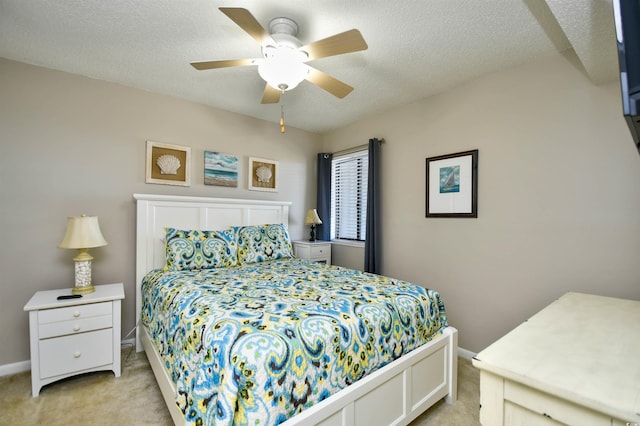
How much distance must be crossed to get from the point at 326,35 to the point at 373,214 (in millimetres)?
1929

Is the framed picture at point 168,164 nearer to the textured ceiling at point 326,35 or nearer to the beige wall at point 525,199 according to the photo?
the textured ceiling at point 326,35

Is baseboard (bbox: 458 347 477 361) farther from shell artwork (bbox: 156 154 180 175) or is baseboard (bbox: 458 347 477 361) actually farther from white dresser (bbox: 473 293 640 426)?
shell artwork (bbox: 156 154 180 175)

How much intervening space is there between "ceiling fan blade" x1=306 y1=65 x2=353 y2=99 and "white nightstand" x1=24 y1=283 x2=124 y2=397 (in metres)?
2.22

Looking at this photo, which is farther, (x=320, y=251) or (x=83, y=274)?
(x=320, y=251)

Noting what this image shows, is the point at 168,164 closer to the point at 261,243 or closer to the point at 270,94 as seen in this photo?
the point at 261,243

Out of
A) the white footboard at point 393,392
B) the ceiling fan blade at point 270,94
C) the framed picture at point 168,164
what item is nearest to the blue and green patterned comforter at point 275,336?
the white footboard at point 393,392

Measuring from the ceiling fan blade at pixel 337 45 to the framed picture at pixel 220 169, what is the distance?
1.94 metres

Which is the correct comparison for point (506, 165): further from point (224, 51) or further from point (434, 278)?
point (224, 51)

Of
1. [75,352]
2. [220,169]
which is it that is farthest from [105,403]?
[220,169]

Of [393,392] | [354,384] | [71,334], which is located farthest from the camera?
[71,334]

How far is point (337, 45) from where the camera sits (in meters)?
1.58

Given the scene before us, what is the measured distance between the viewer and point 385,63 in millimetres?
2287

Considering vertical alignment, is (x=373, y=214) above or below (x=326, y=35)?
below

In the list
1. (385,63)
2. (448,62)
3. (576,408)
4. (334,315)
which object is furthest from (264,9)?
(576,408)
